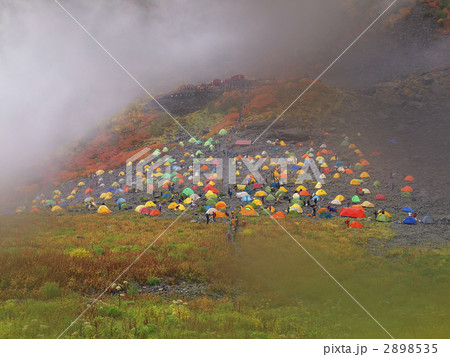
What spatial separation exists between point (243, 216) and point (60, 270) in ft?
62.7

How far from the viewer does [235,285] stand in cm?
1238

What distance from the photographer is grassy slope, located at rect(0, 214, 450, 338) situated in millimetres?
7051

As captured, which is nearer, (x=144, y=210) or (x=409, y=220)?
(x=409, y=220)

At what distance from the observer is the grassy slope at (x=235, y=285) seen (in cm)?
705

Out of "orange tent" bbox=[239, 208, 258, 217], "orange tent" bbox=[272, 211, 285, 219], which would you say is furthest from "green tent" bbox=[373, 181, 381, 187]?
"orange tent" bbox=[239, 208, 258, 217]

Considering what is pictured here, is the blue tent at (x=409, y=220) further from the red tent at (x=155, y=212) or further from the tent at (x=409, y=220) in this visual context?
the red tent at (x=155, y=212)

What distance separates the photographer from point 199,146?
5703 cm

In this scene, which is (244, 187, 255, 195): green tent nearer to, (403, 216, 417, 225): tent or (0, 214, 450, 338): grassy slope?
(0, 214, 450, 338): grassy slope

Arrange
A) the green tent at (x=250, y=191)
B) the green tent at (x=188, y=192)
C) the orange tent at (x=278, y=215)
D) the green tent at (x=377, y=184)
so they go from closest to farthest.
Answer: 1. the orange tent at (x=278, y=215)
2. the green tent at (x=377, y=184)
3. the green tent at (x=250, y=191)
4. the green tent at (x=188, y=192)

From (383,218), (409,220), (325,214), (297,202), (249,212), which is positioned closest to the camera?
(409,220)

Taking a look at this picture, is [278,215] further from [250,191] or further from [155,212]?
[155,212]

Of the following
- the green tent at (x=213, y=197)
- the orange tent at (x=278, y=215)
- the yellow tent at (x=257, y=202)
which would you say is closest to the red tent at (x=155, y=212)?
the green tent at (x=213, y=197)

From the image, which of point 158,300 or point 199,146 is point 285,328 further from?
point 199,146

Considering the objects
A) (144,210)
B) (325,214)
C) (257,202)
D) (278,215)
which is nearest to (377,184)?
(325,214)
